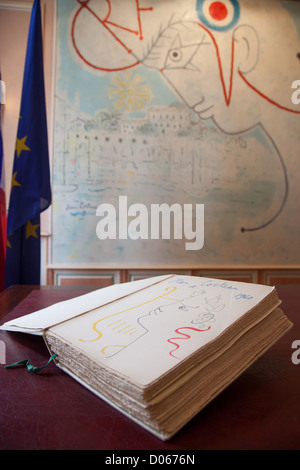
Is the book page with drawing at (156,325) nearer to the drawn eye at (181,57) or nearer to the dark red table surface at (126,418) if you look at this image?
the dark red table surface at (126,418)

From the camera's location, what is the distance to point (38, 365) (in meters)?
0.36

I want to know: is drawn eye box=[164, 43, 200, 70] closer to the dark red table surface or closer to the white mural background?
the white mural background

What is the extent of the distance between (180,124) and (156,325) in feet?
7.06

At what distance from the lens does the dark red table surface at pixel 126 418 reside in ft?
0.75

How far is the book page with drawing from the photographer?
0.27 metres

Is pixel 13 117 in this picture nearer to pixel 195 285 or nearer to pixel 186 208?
pixel 186 208

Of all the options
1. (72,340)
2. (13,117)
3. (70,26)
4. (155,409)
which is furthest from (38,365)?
(70,26)

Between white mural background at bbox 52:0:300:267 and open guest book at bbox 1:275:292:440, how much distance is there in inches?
72.0

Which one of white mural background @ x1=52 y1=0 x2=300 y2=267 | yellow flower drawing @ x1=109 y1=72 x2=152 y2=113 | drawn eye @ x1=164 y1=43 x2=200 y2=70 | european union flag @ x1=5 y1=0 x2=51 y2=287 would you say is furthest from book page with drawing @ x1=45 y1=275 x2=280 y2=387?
drawn eye @ x1=164 y1=43 x2=200 y2=70

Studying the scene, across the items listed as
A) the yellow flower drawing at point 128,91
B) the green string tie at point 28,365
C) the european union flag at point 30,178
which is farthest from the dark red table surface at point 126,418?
the yellow flower drawing at point 128,91

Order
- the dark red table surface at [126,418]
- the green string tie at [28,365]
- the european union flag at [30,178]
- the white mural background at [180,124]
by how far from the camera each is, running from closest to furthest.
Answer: the dark red table surface at [126,418] → the green string tie at [28,365] → the european union flag at [30,178] → the white mural background at [180,124]

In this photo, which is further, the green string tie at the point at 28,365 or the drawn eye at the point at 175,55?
the drawn eye at the point at 175,55

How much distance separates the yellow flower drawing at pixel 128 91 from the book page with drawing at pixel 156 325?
205 centimetres
